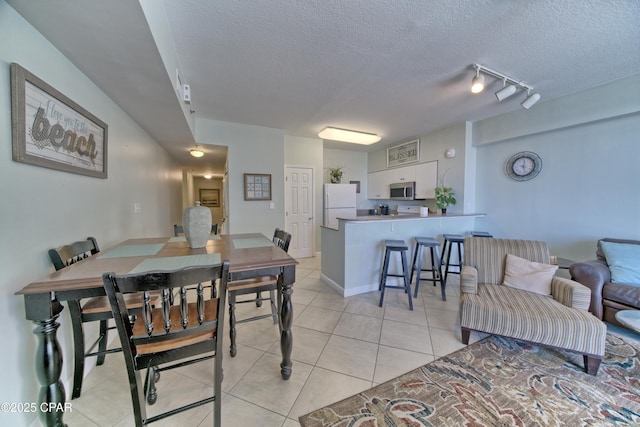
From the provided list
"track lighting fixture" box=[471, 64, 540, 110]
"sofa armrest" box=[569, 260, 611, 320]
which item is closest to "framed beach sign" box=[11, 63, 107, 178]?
"track lighting fixture" box=[471, 64, 540, 110]

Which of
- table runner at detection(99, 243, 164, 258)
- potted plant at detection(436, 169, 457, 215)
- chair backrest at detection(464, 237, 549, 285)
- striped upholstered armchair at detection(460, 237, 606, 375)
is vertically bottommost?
striped upholstered armchair at detection(460, 237, 606, 375)

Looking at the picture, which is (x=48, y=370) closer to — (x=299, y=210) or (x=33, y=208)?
(x=33, y=208)

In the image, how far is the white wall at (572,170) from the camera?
8.32 feet

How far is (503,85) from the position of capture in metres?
2.54

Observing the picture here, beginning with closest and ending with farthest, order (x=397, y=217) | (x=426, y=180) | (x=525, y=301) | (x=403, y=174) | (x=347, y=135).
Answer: (x=525, y=301)
(x=397, y=217)
(x=347, y=135)
(x=426, y=180)
(x=403, y=174)

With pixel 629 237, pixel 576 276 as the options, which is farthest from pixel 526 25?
pixel 629 237

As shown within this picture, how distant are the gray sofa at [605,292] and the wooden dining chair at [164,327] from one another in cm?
327

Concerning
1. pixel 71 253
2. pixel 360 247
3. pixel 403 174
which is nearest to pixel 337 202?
pixel 403 174

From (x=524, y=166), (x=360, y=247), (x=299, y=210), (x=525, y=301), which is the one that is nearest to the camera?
(x=525, y=301)

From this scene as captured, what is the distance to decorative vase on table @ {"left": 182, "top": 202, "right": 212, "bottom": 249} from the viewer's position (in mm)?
1680

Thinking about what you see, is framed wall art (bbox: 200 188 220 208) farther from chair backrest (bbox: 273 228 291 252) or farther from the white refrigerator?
chair backrest (bbox: 273 228 291 252)

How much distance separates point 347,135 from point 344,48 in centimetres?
229

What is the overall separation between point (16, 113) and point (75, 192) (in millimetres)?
606

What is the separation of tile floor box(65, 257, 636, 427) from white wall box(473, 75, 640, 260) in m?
2.00
